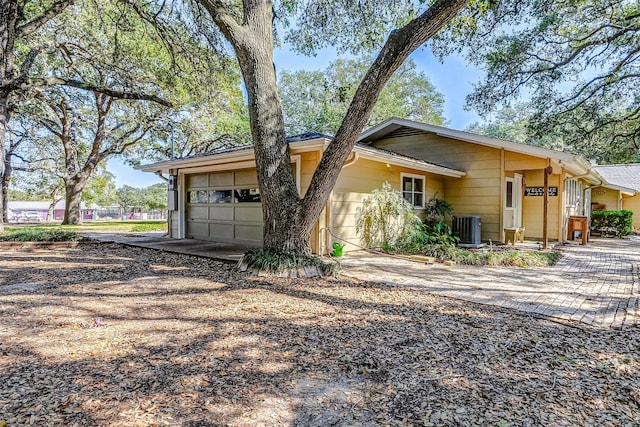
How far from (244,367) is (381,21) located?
7996mm

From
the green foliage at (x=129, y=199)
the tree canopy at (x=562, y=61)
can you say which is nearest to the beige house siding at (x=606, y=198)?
the tree canopy at (x=562, y=61)

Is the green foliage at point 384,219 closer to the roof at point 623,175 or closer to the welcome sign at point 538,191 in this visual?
the welcome sign at point 538,191

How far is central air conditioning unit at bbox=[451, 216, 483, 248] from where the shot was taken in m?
9.53

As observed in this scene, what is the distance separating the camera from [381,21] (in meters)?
7.93

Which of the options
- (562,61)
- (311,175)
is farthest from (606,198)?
(311,175)

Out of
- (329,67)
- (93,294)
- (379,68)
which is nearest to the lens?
(93,294)

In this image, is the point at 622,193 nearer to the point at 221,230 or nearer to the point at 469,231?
the point at 469,231

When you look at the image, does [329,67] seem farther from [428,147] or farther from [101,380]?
[101,380]

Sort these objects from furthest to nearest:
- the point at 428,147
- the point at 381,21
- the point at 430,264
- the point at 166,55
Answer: the point at 428,147, the point at 166,55, the point at 381,21, the point at 430,264

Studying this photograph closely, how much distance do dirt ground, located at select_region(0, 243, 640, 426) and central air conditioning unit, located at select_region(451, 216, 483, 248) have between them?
583cm

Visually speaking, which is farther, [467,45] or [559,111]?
[559,111]

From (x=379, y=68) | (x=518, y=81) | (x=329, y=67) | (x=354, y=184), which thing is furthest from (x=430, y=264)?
(x=329, y=67)

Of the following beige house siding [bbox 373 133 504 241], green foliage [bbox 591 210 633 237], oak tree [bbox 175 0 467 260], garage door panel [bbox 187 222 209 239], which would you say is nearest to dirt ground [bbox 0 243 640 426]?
oak tree [bbox 175 0 467 260]

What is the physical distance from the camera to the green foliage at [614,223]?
1347cm
